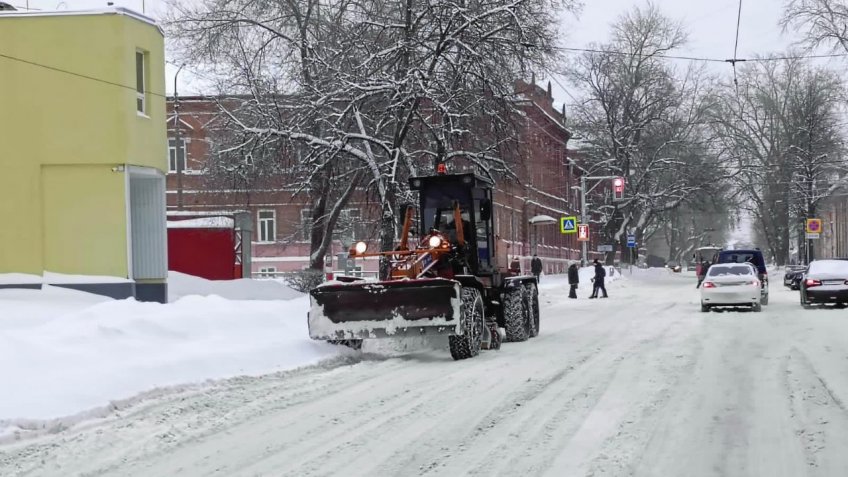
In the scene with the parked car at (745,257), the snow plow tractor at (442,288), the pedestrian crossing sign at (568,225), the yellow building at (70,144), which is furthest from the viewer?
the pedestrian crossing sign at (568,225)

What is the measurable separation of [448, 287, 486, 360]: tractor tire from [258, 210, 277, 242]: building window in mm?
43939

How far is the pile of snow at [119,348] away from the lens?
10.2 meters

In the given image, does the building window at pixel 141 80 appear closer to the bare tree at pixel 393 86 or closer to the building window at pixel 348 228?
the bare tree at pixel 393 86

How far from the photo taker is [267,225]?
5850 cm

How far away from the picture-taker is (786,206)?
7300cm

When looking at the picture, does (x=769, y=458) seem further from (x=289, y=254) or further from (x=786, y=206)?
(x=786, y=206)

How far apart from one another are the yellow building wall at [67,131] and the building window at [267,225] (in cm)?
3629

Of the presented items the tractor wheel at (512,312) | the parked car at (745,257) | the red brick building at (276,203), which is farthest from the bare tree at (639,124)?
the tractor wheel at (512,312)

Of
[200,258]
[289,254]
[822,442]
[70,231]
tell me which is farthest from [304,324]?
[289,254]

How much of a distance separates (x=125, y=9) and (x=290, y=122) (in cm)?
741

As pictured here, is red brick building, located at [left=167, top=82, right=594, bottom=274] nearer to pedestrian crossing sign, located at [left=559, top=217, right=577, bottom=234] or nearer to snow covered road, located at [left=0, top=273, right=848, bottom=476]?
pedestrian crossing sign, located at [left=559, top=217, right=577, bottom=234]

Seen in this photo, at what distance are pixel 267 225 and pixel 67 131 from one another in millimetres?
36953

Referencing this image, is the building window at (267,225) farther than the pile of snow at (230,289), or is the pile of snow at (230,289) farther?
the building window at (267,225)

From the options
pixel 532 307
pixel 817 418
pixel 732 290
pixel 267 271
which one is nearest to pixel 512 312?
pixel 532 307
